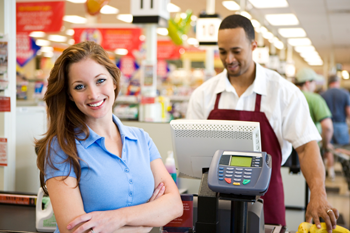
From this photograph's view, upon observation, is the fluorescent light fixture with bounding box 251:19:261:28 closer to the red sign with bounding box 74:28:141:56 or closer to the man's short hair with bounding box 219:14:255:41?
the red sign with bounding box 74:28:141:56

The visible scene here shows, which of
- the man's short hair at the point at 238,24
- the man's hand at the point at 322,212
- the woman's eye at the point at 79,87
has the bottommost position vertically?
the man's hand at the point at 322,212

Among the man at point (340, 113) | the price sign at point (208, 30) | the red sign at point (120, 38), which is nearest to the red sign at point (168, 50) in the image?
the red sign at point (120, 38)

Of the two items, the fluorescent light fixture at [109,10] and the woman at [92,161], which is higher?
the fluorescent light fixture at [109,10]

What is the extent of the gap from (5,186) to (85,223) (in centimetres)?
141

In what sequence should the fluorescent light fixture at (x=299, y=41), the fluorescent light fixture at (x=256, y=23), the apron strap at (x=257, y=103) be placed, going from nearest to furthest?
the apron strap at (x=257, y=103) → the fluorescent light fixture at (x=256, y=23) → the fluorescent light fixture at (x=299, y=41)

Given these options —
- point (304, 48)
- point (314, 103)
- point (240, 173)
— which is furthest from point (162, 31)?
point (240, 173)

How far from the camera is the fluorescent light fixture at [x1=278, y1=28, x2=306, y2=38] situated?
1143cm

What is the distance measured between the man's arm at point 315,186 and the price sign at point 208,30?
431 centimetres

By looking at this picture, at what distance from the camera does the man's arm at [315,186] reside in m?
1.48

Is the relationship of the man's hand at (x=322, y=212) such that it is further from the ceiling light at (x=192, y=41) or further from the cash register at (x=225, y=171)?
the ceiling light at (x=192, y=41)

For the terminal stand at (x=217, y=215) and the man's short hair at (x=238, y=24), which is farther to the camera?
the man's short hair at (x=238, y=24)

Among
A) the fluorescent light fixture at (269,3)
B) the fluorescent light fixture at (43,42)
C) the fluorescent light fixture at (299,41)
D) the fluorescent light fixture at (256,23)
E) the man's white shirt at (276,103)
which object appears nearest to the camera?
the man's white shirt at (276,103)

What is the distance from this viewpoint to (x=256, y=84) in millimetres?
2115

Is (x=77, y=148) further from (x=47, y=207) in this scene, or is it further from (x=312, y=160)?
(x=312, y=160)
